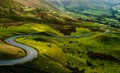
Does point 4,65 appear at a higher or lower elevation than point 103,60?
higher

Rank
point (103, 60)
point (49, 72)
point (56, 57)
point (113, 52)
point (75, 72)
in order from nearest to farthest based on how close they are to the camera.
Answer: point (49, 72) < point (75, 72) < point (56, 57) < point (103, 60) < point (113, 52)

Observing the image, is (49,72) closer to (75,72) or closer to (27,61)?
(27,61)

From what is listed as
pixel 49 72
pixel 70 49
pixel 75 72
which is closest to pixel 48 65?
pixel 49 72

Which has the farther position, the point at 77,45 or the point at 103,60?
the point at 77,45

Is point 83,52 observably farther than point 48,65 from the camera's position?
Yes

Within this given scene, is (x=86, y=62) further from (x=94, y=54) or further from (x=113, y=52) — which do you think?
(x=113, y=52)

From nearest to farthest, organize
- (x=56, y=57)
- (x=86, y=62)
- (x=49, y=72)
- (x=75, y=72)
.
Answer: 1. (x=49, y=72)
2. (x=75, y=72)
3. (x=56, y=57)
4. (x=86, y=62)

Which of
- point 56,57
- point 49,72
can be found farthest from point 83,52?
point 49,72

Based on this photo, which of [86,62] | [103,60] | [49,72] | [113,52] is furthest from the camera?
[113,52]

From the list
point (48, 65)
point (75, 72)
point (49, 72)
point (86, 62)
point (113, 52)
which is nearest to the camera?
point (49, 72)
